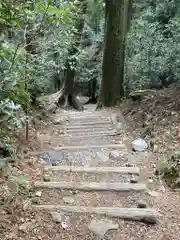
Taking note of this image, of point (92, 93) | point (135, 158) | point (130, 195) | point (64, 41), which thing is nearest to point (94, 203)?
point (130, 195)

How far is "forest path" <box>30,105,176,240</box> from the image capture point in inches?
136

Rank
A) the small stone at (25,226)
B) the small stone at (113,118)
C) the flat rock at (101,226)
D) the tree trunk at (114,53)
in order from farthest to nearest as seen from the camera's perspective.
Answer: the tree trunk at (114,53)
the small stone at (113,118)
the flat rock at (101,226)
the small stone at (25,226)

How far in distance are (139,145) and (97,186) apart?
177 centimetres

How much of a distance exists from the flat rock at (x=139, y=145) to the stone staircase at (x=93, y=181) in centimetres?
17

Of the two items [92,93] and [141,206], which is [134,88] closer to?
[141,206]

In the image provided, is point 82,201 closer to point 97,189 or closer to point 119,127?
point 97,189

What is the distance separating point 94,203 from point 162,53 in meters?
6.18

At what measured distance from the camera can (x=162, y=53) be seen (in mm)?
9094

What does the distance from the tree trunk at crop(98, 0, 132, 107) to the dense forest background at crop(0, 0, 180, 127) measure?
0.39 metres

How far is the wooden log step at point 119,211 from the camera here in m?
3.59

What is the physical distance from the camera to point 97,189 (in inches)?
165

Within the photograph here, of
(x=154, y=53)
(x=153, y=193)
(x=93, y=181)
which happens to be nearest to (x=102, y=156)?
(x=93, y=181)

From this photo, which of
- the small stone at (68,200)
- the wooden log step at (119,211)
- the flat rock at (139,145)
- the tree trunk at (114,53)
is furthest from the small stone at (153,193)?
the tree trunk at (114,53)

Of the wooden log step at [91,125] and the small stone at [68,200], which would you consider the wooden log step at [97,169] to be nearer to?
the small stone at [68,200]
